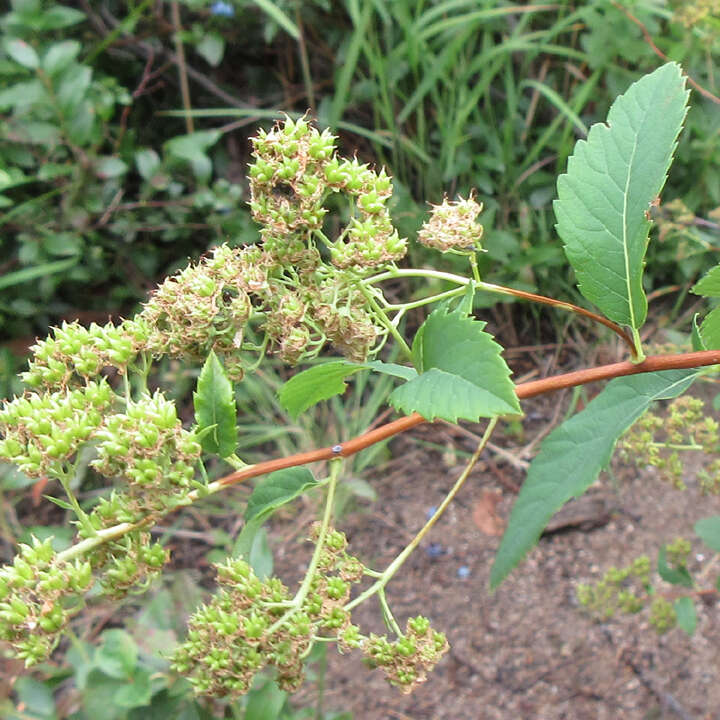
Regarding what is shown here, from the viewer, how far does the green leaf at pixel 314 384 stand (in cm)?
72

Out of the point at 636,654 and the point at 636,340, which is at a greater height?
the point at 636,340

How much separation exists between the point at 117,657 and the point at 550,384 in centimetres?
90

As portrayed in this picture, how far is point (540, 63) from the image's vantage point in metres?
2.45

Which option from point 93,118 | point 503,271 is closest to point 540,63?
point 503,271

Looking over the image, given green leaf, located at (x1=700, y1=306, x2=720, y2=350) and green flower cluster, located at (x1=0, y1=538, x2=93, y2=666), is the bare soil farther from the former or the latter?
green flower cluster, located at (x1=0, y1=538, x2=93, y2=666)

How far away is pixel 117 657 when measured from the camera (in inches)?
48.6

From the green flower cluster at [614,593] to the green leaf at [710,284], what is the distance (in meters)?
0.87

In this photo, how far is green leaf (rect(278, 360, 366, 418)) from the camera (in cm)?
72

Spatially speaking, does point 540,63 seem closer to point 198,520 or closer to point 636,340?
point 198,520

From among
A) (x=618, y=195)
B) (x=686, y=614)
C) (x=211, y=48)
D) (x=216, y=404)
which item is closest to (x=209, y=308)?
(x=216, y=404)

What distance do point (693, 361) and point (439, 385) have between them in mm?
247

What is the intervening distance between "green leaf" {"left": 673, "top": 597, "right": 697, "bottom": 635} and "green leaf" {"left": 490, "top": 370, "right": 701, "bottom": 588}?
74 centimetres

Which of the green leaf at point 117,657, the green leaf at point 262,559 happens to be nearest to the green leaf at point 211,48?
the green leaf at point 262,559

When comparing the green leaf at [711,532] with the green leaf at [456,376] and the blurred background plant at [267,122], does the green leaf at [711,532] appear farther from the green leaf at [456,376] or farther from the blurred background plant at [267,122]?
the blurred background plant at [267,122]
